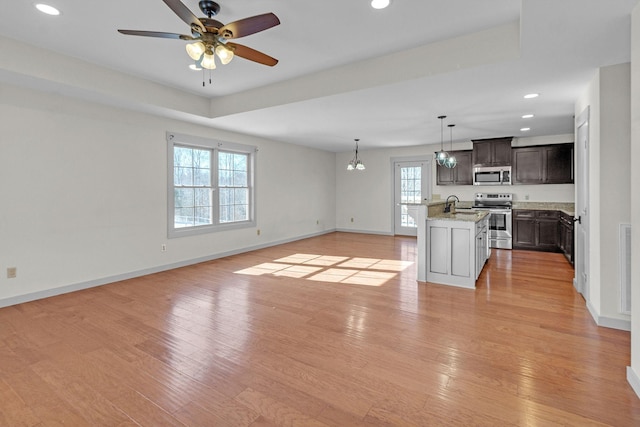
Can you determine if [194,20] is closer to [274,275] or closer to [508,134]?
[274,275]

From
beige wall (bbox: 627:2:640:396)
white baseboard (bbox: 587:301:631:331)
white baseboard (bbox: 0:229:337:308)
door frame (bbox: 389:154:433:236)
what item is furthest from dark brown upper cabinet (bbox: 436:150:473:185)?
beige wall (bbox: 627:2:640:396)

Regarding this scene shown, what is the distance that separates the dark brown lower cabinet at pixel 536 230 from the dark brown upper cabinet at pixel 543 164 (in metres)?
0.70

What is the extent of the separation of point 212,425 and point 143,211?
4.06 m

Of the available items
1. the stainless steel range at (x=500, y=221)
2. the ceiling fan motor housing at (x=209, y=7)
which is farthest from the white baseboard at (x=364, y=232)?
the ceiling fan motor housing at (x=209, y=7)

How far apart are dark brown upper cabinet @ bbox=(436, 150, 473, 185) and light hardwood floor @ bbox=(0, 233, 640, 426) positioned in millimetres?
3692

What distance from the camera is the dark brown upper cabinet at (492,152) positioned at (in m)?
6.92

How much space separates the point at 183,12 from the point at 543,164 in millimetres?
7195

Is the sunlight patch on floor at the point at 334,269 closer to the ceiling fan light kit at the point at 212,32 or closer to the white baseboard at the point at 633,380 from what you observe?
the white baseboard at the point at 633,380

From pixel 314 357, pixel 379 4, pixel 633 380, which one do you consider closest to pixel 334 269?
pixel 314 357

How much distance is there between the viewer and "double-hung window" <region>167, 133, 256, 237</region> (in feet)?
17.8

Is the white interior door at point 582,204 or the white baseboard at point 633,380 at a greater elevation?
the white interior door at point 582,204

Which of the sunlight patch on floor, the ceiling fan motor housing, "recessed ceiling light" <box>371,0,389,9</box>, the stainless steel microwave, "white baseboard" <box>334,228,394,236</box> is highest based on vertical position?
"recessed ceiling light" <box>371,0,389,9</box>

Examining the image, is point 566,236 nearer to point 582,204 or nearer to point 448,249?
point 582,204

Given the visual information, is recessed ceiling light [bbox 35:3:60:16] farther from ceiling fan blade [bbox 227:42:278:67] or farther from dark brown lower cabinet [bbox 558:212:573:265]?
dark brown lower cabinet [bbox 558:212:573:265]
